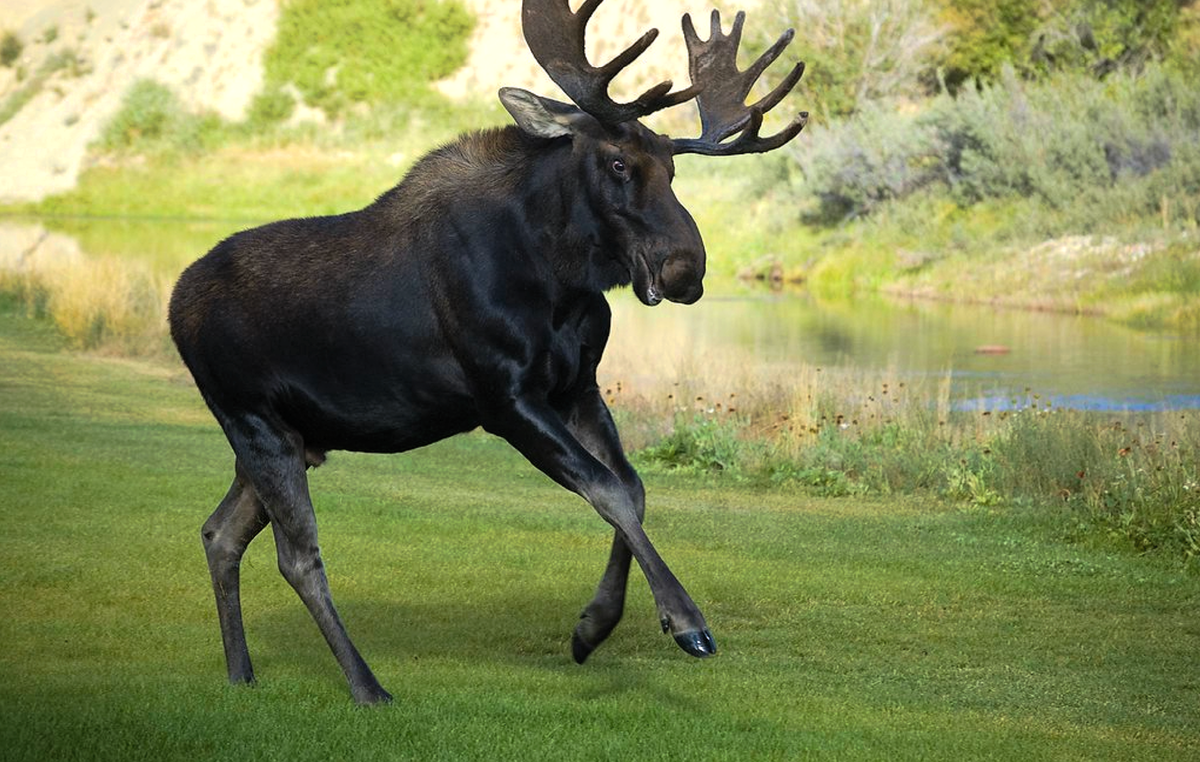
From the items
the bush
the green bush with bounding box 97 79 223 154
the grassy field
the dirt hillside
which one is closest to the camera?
the grassy field

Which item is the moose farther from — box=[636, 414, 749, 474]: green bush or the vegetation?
the vegetation

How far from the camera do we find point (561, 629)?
32.1 ft

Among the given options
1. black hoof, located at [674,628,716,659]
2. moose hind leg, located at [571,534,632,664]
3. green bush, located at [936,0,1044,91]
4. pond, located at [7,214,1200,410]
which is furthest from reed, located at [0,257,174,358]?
green bush, located at [936,0,1044,91]

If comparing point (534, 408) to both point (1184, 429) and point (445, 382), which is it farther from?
point (1184, 429)

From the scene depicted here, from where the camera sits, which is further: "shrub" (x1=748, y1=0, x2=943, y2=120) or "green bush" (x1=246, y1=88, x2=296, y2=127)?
"green bush" (x1=246, y1=88, x2=296, y2=127)

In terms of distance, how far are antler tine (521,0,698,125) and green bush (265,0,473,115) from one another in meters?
76.6

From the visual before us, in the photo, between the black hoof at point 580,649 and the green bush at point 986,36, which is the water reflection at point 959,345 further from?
the green bush at point 986,36

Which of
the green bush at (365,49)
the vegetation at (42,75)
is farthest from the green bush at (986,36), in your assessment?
the vegetation at (42,75)

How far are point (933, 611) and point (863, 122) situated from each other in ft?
133

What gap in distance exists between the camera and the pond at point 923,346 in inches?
961

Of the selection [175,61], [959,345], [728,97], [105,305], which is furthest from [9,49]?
[728,97]

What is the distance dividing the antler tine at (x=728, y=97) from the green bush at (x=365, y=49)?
250 ft

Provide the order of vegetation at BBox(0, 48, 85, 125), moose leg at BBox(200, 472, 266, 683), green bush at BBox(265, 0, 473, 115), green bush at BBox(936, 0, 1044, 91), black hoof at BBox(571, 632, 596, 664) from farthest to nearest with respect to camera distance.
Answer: vegetation at BBox(0, 48, 85, 125) < green bush at BBox(265, 0, 473, 115) < green bush at BBox(936, 0, 1044, 91) < black hoof at BBox(571, 632, 596, 664) < moose leg at BBox(200, 472, 266, 683)

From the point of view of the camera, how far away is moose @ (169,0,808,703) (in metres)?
7.58
